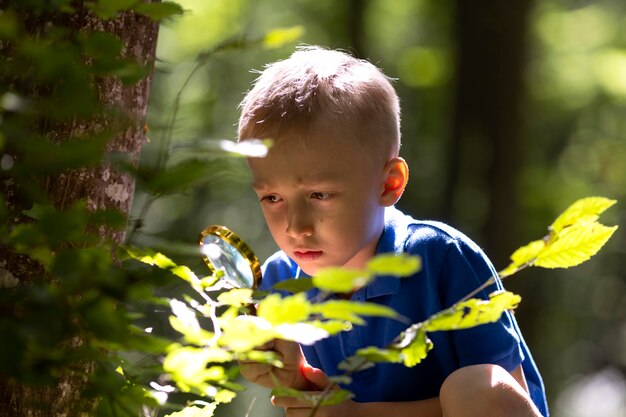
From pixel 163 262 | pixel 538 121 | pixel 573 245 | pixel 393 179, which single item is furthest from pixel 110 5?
pixel 538 121

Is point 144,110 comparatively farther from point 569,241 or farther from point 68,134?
point 569,241

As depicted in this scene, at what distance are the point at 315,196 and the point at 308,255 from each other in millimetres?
158

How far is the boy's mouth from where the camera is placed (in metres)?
2.36

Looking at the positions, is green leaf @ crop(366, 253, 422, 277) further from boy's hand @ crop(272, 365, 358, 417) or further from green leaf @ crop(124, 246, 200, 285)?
boy's hand @ crop(272, 365, 358, 417)

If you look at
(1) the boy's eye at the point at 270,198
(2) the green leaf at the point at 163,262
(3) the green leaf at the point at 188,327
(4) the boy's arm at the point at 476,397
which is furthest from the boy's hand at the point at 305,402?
(3) the green leaf at the point at 188,327

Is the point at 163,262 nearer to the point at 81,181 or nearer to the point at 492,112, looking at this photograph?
the point at 81,181

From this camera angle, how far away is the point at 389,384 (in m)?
2.46

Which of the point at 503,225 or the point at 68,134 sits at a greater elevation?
the point at 68,134

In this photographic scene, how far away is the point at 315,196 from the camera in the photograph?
233 centimetres

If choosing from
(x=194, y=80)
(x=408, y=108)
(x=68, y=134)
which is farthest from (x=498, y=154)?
(x=194, y=80)

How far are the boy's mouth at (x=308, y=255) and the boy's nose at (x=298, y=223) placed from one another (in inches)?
2.8

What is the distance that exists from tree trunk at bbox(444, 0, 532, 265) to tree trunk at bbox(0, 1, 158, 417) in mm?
6646

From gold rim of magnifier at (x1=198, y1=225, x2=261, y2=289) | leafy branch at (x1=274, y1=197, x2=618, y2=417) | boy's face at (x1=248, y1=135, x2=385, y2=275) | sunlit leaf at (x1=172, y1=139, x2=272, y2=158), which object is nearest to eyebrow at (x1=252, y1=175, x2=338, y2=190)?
boy's face at (x1=248, y1=135, x2=385, y2=275)

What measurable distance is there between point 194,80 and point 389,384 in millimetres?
15141
